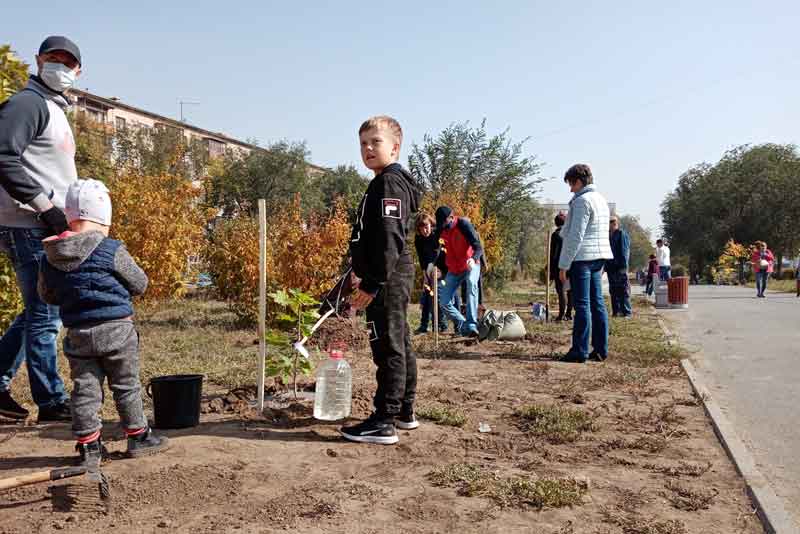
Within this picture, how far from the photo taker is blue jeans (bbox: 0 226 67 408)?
4.14 metres

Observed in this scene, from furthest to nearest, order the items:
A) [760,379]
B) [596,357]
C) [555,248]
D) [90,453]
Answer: [555,248], [596,357], [760,379], [90,453]

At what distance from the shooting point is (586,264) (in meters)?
7.21

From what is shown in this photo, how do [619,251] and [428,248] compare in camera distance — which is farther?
[619,251]

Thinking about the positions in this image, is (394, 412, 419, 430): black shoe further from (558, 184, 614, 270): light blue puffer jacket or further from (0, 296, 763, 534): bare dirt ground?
(558, 184, 614, 270): light blue puffer jacket

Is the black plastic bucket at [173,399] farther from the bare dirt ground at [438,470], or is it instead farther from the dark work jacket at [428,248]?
the dark work jacket at [428,248]

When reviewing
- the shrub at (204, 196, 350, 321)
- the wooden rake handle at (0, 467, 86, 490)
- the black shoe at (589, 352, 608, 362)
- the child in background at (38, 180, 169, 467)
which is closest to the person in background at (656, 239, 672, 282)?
the shrub at (204, 196, 350, 321)

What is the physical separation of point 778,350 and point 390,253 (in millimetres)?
6641

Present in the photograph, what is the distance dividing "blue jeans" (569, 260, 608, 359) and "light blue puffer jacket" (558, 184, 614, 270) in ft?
0.37

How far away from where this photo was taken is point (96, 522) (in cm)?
285

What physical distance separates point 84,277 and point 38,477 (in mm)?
987

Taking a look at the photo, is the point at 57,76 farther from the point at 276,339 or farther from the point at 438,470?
the point at 438,470

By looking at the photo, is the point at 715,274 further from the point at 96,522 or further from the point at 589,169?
the point at 96,522

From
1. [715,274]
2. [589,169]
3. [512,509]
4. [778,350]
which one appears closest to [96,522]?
[512,509]

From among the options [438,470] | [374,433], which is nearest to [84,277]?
[374,433]
